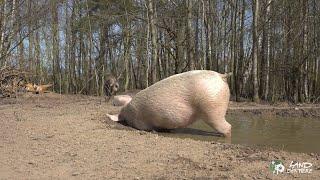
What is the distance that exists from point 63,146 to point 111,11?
20.9 meters

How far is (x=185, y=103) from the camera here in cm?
998

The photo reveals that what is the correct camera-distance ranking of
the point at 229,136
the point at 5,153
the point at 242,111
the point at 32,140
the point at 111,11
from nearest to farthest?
the point at 5,153 → the point at 32,140 → the point at 229,136 → the point at 242,111 → the point at 111,11

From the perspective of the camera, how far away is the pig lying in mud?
9.74 m

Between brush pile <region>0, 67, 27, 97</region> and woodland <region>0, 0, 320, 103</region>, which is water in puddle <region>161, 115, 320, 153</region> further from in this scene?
brush pile <region>0, 67, 27, 97</region>

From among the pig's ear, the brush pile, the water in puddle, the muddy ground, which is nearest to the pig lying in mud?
the water in puddle

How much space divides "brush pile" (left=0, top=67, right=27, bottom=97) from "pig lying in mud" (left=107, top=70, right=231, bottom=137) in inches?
415

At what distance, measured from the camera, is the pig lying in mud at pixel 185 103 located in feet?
32.0

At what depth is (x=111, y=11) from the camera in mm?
27797

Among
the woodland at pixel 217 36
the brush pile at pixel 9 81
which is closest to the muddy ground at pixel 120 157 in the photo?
the brush pile at pixel 9 81

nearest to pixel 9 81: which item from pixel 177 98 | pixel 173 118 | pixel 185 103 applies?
pixel 173 118

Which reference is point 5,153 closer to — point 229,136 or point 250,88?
point 229,136

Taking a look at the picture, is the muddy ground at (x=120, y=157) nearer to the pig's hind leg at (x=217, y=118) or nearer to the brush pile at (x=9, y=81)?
the pig's hind leg at (x=217, y=118)

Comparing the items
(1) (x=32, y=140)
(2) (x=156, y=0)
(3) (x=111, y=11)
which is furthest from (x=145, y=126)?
(3) (x=111, y=11)

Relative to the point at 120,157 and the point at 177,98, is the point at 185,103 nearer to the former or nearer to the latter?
the point at 177,98
